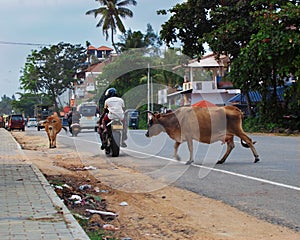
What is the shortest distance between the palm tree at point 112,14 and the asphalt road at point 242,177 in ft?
154

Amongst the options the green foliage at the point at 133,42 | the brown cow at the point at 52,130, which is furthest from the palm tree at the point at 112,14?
the brown cow at the point at 52,130

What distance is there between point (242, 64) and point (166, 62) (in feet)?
134

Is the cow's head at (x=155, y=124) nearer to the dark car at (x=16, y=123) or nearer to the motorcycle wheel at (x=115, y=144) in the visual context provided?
the motorcycle wheel at (x=115, y=144)

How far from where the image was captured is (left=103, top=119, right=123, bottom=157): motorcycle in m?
15.7

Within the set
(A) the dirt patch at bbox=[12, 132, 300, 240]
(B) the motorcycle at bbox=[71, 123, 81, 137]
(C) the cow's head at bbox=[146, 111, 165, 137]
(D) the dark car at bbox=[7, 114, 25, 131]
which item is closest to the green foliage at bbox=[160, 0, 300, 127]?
(B) the motorcycle at bbox=[71, 123, 81, 137]

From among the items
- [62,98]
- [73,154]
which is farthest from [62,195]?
[62,98]

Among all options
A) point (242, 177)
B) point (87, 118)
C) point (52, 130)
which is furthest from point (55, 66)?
point (242, 177)

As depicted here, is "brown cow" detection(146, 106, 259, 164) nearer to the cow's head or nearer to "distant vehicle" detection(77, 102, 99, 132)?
the cow's head

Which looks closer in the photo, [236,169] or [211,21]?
[236,169]

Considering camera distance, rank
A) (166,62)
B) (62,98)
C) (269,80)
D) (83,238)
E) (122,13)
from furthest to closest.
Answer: (62,98)
(166,62)
(122,13)
(269,80)
(83,238)

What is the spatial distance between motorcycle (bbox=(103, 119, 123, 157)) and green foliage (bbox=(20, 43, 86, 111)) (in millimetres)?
67869

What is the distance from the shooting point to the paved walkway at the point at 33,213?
19.4ft

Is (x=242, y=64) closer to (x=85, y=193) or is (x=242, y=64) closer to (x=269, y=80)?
(x=269, y=80)

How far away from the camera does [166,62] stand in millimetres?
70750
